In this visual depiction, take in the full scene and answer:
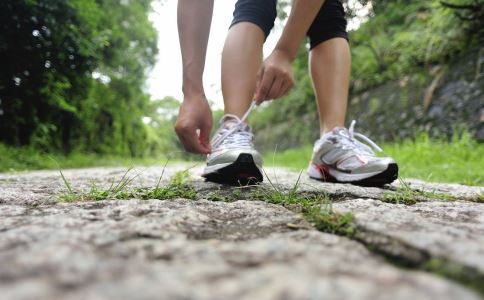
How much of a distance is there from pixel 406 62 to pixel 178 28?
13.6 feet

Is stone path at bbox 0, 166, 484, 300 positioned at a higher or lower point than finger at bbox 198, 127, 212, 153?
lower

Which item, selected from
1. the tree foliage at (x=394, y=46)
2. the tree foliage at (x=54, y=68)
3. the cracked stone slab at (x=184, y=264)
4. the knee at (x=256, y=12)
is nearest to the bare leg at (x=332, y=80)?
the knee at (x=256, y=12)

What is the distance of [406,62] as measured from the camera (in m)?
4.70

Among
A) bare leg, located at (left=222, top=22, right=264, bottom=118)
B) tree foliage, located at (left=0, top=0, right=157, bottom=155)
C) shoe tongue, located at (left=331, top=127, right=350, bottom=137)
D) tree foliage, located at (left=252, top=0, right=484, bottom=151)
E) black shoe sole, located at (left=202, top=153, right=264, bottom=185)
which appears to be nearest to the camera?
black shoe sole, located at (left=202, top=153, right=264, bottom=185)

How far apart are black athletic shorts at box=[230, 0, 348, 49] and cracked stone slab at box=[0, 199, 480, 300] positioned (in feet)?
3.80

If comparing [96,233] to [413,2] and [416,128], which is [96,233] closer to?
[416,128]

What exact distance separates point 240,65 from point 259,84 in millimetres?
258

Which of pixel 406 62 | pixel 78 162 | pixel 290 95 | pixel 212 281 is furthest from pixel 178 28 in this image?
pixel 290 95

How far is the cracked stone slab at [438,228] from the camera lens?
45 cm

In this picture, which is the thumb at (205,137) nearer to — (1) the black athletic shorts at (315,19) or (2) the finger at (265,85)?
(2) the finger at (265,85)

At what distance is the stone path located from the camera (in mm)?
359

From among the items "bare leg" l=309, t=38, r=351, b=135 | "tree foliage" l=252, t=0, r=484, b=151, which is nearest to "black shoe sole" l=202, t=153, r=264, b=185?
"bare leg" l=309, t=38, r=351, b=135

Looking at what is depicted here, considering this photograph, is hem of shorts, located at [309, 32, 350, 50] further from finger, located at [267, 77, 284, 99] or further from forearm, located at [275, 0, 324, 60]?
finger, located at [267, 77, 284, 99]


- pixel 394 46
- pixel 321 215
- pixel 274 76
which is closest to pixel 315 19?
pixel 274 76
